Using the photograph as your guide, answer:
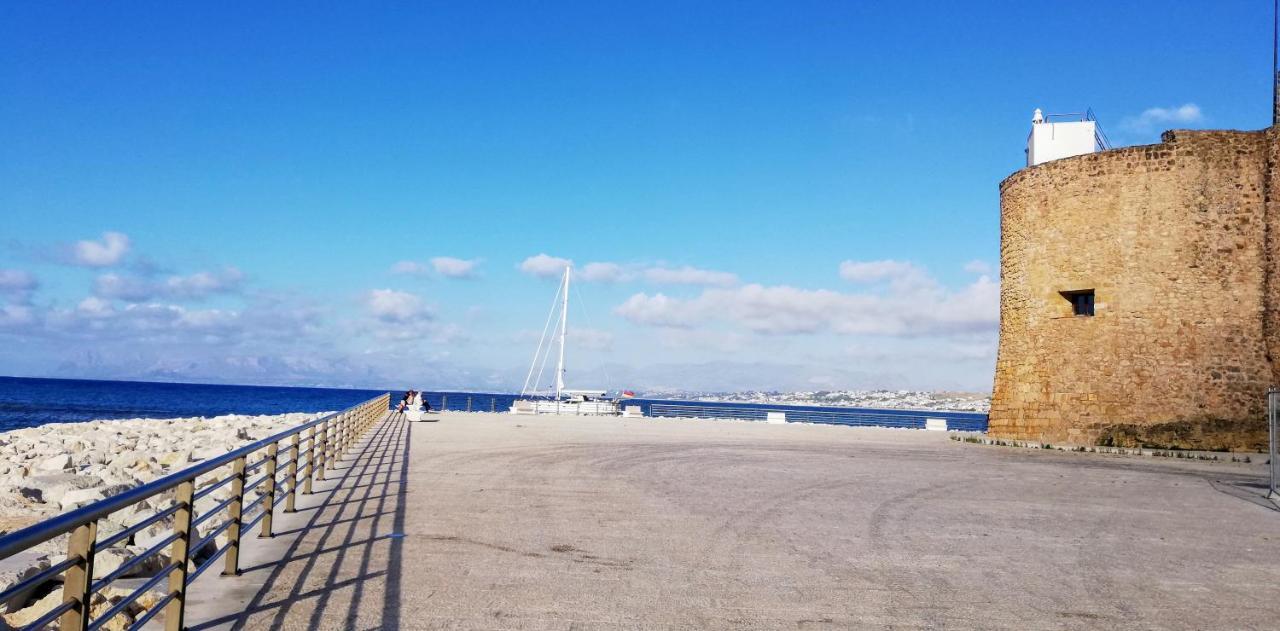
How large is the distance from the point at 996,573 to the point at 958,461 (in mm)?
12058

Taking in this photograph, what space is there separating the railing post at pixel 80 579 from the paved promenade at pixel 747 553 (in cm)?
148

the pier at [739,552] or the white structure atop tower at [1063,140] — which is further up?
the white structure atop tower at [1063,140]

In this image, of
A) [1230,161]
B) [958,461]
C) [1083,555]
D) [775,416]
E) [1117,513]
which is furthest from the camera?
[775,416]

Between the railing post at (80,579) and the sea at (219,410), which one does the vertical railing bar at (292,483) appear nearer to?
the railing post at (80,579)

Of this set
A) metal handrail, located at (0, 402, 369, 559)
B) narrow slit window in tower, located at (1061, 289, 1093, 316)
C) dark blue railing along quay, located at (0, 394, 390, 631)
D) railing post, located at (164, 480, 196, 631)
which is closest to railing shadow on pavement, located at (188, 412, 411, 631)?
railing post, located at (164, 480, 196, 631)

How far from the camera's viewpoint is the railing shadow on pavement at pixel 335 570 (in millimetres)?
4867

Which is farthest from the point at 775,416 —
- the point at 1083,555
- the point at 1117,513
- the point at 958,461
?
the point at 1083,555

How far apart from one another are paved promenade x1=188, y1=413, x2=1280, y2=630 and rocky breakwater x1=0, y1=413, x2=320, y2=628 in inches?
39.4

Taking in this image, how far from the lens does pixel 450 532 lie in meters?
7.77

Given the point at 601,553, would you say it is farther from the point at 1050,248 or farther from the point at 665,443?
the point at 1050,248

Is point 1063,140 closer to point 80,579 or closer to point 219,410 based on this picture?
point 80,579

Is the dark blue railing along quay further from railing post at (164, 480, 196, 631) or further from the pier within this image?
the pier

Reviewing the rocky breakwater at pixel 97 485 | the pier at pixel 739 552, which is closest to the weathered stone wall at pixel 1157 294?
the pier at pixel 739 552

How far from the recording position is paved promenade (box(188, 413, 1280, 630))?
529cm
